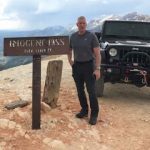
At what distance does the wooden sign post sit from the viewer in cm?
867

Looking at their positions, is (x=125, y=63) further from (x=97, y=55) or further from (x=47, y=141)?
(x=47, y=141)

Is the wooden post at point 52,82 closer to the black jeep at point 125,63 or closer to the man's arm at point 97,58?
the man's arm at point 97,58

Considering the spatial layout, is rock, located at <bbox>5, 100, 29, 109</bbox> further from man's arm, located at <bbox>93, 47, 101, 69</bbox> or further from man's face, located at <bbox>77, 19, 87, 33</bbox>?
man's face, located at <bbox>77, 19, 87, 33</bbox>

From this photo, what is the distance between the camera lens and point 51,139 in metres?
8.77

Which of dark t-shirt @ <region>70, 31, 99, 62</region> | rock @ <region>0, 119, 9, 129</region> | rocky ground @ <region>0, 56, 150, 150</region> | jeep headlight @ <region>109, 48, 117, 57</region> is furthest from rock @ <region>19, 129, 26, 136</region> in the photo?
jeep headlight @ <region>109, 48, 117, 57</region>

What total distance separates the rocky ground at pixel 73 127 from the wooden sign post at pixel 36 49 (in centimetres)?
37

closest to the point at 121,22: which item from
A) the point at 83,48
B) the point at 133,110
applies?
the point at 133,110

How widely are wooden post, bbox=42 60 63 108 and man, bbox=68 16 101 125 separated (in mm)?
474

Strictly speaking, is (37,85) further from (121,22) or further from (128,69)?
(121,22)

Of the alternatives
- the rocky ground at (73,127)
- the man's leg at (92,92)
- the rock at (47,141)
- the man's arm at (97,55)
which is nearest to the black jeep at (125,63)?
the rocky ground at (73,127)

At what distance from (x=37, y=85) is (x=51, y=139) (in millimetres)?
956

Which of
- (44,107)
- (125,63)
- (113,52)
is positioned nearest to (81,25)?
(44,107)

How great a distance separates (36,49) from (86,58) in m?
1.04

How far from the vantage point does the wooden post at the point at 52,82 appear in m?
9.95
